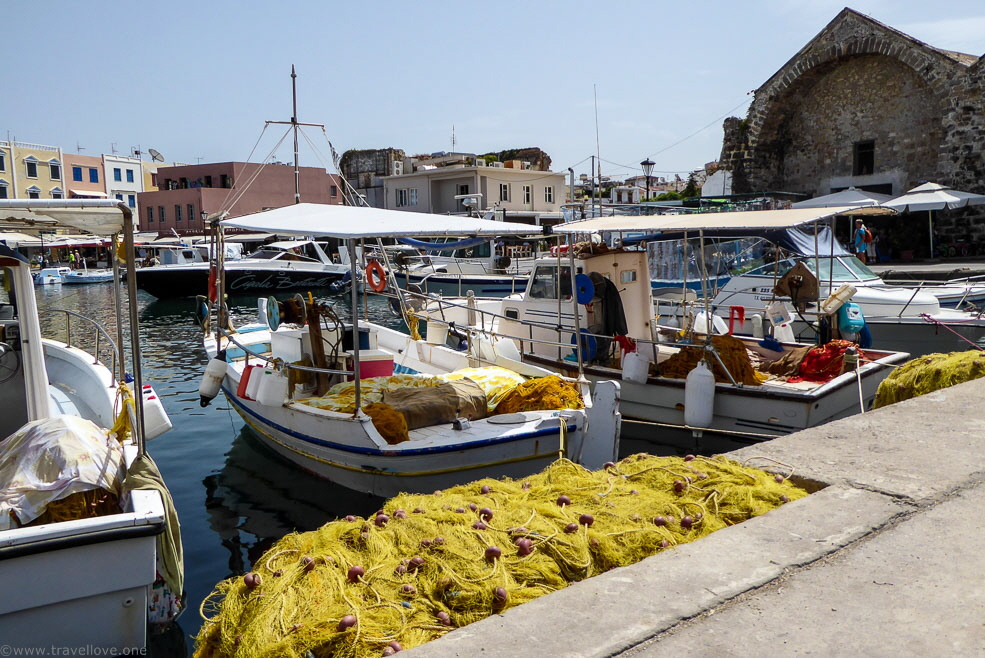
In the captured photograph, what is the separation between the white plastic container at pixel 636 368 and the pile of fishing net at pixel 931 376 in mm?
2874

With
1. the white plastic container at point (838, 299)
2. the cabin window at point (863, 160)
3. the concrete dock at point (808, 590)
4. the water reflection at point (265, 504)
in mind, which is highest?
the cabin window at point (863, 160)

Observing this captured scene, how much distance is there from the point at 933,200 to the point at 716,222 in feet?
52.4

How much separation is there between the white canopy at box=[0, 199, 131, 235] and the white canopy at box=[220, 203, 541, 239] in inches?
70.4

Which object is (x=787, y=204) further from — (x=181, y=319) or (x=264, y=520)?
(x=181, y=319)

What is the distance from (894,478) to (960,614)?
1318 mm

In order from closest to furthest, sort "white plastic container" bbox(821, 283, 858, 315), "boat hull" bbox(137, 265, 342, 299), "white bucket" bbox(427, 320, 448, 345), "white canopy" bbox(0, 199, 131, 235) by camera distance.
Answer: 1. "white canopy" bbox(0, 199, 131, 235)
2. "white plastic container" bbox(821, 283, 858, 315)
3. "white bucket" bbox(427, 320, 448, 345)
4. "boat hull" bbox(137, 265, 342, 299)

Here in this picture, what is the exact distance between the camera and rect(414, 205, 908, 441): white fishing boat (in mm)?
8672

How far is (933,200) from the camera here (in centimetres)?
2134

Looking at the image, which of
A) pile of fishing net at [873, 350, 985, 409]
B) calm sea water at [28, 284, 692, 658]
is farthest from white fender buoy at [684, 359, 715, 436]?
pile of fishing net at [873, 350, 985, 409]

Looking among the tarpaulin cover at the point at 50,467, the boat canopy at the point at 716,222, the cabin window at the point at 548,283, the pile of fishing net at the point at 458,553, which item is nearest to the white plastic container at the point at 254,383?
the tarpaulin cover at the point at 50,467

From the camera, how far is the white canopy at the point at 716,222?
8352 mm

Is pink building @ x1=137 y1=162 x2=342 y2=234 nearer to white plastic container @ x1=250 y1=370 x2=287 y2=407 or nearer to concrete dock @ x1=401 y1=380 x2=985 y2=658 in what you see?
white plastic container @ x1=250 y1=370 x2=287 y2=407

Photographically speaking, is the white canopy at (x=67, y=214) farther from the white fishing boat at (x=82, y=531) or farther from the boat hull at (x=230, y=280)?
the boat hull at (x=230, y=280)

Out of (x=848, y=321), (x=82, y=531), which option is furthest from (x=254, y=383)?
(x=848, y=321)
